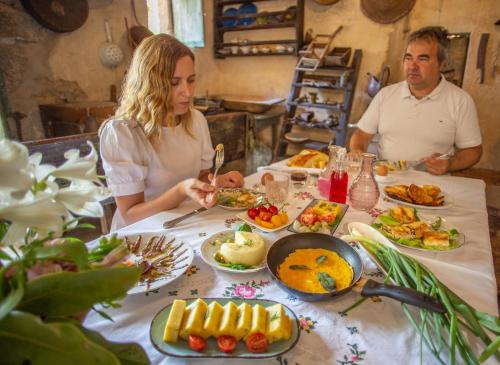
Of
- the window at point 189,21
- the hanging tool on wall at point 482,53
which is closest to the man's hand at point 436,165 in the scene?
the hanging tool on wall at point 482,53

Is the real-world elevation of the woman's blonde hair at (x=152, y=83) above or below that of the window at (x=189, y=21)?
below

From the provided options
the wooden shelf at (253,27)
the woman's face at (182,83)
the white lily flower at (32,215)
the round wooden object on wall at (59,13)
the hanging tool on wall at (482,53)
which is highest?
the wooden shelf at (253,27)

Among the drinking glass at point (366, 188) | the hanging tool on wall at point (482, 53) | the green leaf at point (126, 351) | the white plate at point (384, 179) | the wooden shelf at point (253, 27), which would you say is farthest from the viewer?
the wooden shelf at point (253, 27)

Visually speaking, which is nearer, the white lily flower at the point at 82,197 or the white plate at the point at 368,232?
the white lily flower at the point at 82,197

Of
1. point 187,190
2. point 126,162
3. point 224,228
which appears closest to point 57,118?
point 126,162

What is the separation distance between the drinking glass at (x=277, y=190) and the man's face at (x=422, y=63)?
1433mm

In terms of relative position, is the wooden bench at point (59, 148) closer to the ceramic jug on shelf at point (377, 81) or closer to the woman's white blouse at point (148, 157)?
the woman's white blouse at point (148, 157)

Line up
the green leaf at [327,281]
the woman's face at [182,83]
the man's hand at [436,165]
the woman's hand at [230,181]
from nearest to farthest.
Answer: the green leaf at [327,281]
the woman's face at [182,83]
the woman's hand at [230,181]
the man's hand at [436,165]

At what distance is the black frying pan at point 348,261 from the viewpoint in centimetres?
63

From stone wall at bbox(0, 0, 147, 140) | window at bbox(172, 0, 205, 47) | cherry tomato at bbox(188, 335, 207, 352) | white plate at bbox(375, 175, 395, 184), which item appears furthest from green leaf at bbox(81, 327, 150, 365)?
window at bbox(172, 0, 205, 47)

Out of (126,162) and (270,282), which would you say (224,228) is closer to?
(270,282)

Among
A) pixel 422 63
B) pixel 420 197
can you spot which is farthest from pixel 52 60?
pixel 420 197

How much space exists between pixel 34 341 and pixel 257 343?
0.38 meters

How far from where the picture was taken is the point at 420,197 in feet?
4.44
